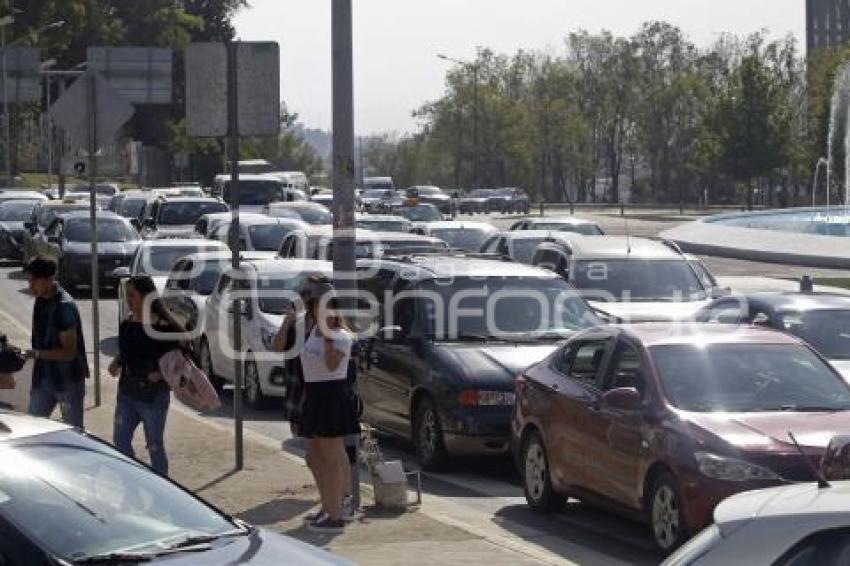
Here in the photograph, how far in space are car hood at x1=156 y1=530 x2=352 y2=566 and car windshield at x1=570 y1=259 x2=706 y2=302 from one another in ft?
47.3

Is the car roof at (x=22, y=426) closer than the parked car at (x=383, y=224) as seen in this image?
Yes

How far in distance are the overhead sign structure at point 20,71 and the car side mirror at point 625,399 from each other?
5496 cm

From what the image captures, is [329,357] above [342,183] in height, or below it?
below

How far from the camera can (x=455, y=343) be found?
618 inches

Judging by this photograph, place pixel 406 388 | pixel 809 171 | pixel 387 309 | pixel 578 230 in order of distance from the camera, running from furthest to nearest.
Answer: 1. pixel 809 171
2. pixel 578 230
3. pixel 387 309
4. pixel 406 388

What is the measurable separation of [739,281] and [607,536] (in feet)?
83.7

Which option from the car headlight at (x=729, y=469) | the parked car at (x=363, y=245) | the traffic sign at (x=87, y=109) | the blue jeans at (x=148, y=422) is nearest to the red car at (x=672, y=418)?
the car headlight at (x=729, y=469)

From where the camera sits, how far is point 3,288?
37.3 m

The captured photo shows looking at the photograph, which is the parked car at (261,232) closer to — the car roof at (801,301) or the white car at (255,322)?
the white car at (255,322)

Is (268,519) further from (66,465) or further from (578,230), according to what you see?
(578,230)

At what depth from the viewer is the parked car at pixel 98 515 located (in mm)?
6711

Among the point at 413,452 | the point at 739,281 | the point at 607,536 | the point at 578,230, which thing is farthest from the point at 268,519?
the point at 739,281

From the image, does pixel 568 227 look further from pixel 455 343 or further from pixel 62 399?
pixel 62 399

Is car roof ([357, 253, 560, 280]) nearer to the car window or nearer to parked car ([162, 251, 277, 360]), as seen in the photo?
parked car ([162, 251, 277, 360])
